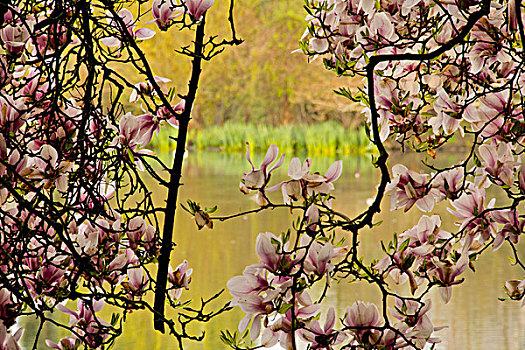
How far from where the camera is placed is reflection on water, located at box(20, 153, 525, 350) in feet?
7.96

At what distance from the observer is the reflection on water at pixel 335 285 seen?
2.43m

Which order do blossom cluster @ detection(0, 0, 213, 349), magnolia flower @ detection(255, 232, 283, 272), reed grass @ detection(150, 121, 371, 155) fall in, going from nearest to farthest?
magnolia flower @ detection(255, 232, 283, 272), blossom cluster @ detection(0, 0, 213, 349), reed grass @ detection(150, 121, 371, 155)

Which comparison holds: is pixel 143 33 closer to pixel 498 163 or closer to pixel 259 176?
pixel 259 176

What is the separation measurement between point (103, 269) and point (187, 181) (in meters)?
5.21

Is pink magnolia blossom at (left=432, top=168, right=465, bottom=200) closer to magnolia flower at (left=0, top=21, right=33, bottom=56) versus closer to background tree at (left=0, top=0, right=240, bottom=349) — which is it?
background tree at (left=0, top=0, right=240, bottom=349)

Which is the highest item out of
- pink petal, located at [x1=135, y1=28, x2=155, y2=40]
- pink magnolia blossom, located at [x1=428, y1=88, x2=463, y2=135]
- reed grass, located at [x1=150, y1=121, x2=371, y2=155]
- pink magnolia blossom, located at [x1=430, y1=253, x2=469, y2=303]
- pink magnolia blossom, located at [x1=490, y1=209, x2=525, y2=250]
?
reed grass, located at [x1=150, y1=121, x2=371, y2=155]

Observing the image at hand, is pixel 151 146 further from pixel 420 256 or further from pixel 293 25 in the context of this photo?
pixel 420 256

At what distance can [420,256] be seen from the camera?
1.02m

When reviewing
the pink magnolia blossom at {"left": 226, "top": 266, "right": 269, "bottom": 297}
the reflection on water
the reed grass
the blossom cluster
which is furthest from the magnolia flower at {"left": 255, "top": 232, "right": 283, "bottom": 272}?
the reed grass

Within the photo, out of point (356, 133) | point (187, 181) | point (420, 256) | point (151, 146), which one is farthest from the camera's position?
point (151, 146)

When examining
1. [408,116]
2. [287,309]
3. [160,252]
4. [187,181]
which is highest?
[187,181]

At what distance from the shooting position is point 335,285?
3.22 meters

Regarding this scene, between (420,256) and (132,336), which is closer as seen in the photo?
(420,256)

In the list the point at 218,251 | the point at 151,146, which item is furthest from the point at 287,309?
the point at 151,146
